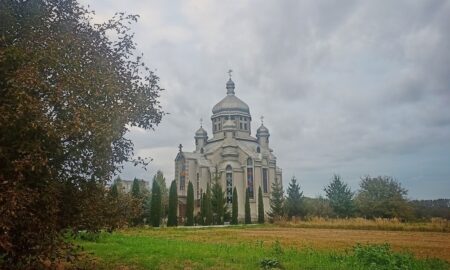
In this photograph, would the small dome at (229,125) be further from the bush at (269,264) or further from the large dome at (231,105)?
the bush at (269,264)

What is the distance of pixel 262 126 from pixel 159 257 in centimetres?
6167

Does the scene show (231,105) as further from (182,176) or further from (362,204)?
(362,204)

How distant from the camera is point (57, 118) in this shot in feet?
25.5

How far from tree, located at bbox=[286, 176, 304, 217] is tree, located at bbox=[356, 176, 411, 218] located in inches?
279

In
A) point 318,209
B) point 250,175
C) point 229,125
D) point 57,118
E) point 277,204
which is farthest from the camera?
point 229,125

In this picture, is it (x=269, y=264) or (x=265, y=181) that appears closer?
(x=269, y=264)

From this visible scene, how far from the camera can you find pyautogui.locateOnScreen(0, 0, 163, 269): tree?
22.9 feet

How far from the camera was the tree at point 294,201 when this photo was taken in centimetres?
5269

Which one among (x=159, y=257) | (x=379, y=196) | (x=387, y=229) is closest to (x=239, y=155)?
(x=379, y=196)

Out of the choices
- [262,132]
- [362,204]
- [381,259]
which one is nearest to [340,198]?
[362,204]

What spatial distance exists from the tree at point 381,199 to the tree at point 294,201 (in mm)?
7092

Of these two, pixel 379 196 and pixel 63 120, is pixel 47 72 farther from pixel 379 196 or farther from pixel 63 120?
pixel 379 196

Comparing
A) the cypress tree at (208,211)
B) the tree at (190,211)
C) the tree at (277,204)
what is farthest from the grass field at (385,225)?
the tree at (190,211)

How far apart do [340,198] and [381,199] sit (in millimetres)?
5865
